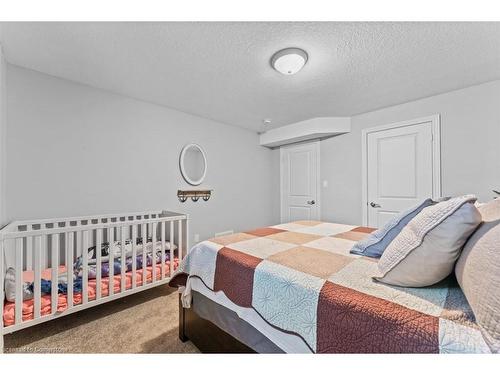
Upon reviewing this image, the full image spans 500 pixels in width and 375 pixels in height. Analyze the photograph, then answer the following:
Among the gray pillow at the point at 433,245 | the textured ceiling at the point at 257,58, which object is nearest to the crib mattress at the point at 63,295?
the textured ceiling at the point at 257,58

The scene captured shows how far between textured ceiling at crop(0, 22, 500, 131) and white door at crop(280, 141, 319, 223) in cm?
130

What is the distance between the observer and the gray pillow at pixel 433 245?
787 millimetres

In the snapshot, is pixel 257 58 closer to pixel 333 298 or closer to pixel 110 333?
pixel 333 298

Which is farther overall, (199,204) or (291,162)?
(291,162)

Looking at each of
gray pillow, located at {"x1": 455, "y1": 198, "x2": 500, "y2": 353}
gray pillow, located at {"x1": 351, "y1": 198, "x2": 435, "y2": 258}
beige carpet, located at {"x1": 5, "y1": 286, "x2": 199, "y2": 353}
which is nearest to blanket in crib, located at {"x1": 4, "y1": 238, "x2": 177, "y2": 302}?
beige carpet, located at {"x1": 5, "y1": 286, "x2": 199, "y2": 353}

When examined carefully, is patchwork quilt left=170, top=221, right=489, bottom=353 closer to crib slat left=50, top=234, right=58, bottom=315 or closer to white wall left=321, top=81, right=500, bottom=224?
crib slat left=50, top=234, right=58, bottom=315

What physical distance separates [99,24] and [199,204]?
2375 mm

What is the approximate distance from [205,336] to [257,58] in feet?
6.91

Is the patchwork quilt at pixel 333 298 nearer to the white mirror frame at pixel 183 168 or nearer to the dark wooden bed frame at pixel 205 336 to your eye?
the dark wooden bed frame at pixel 205 336

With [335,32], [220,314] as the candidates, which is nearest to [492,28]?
[335,32]

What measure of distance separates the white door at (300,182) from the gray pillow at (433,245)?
3.02 metres
